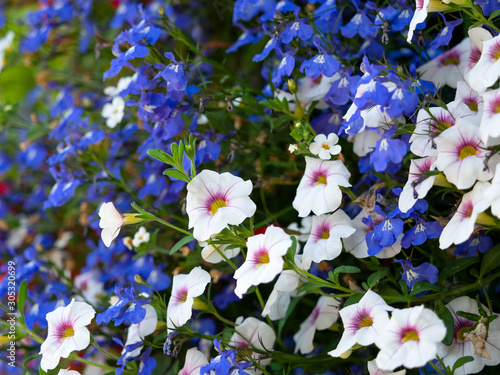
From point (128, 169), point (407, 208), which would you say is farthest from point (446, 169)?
point (128, 169)

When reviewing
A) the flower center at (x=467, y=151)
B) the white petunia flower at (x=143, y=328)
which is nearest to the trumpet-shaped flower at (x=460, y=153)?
the flower center at (x=467, y=151)

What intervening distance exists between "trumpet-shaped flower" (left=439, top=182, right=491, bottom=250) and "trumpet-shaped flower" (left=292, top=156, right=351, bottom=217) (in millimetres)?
137

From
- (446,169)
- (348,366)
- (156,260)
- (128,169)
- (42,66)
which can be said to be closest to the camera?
(446,169)

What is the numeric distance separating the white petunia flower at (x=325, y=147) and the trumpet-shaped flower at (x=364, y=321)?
18 cm

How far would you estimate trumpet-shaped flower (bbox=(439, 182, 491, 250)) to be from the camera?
56cm

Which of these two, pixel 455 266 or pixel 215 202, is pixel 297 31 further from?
pixel 455 266

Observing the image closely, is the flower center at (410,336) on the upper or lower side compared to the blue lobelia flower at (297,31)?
lower

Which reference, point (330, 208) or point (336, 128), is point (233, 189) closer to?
point (330, 208)

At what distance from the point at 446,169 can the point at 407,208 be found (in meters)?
0.07

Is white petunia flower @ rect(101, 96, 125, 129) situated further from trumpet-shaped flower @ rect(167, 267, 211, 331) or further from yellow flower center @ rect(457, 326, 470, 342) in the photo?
yellow flower center @ rect(457, 326, 470, 342)

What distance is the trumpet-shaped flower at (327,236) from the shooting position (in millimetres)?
688

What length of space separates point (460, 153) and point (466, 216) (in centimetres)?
7

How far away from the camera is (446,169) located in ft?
1.96

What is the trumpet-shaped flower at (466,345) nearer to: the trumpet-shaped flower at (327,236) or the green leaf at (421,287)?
the green leaf at (421,287)
